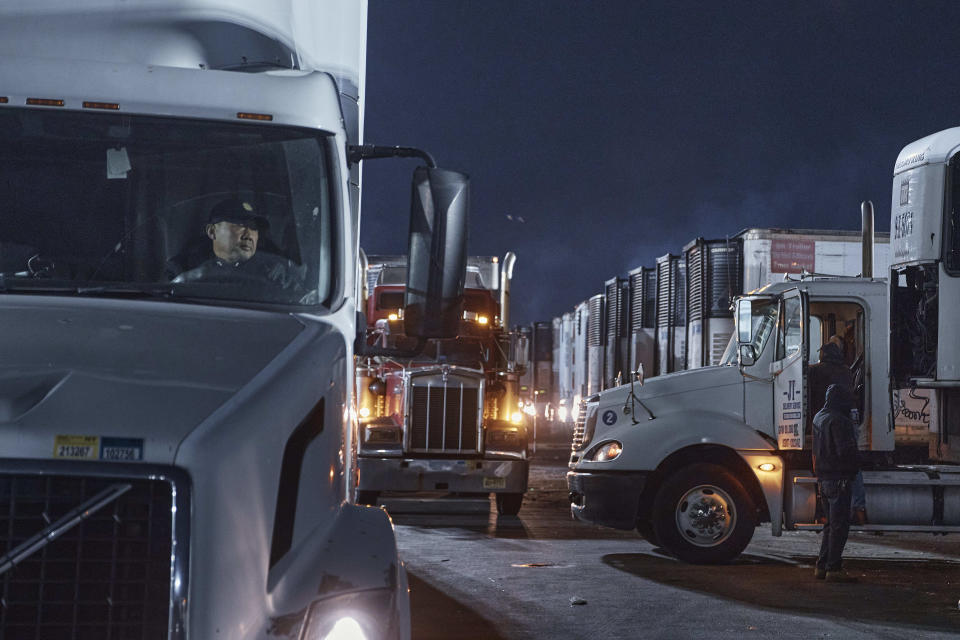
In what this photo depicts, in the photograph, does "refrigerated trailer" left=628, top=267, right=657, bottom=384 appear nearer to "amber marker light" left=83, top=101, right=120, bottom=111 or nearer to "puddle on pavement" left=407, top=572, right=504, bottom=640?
"puddle on pavement" left=407, top=572, right=504, bottom=640

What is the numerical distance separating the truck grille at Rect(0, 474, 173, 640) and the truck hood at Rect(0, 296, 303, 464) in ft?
0.29

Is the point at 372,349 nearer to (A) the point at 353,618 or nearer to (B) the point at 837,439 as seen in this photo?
(A) the point at 353,618

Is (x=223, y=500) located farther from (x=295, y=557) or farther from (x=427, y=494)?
(x=427, y=494)

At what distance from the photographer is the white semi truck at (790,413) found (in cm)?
1136

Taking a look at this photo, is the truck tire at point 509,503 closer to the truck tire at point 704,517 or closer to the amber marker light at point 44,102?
the truck tire at point 704,517

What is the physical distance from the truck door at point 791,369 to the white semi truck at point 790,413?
0.01 m

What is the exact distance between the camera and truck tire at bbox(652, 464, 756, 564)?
11.3 meters

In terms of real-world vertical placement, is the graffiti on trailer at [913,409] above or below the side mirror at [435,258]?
below

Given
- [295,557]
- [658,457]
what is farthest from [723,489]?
[295,557]

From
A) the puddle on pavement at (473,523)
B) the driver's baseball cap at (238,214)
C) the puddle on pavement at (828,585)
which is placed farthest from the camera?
the puddle on pavement at (473,523)

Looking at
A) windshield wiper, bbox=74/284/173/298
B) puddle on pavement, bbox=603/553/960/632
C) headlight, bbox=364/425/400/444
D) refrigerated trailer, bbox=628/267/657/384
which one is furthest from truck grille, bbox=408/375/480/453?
refrigerated trailer, bbox=628/267/657/384

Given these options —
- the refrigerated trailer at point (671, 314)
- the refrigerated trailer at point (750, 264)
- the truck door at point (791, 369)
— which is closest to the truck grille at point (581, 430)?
the truck door at point (791, 369)

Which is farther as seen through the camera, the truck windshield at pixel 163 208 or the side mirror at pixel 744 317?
the side mirror at pixel 744 317

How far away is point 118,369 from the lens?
3.15 metres
